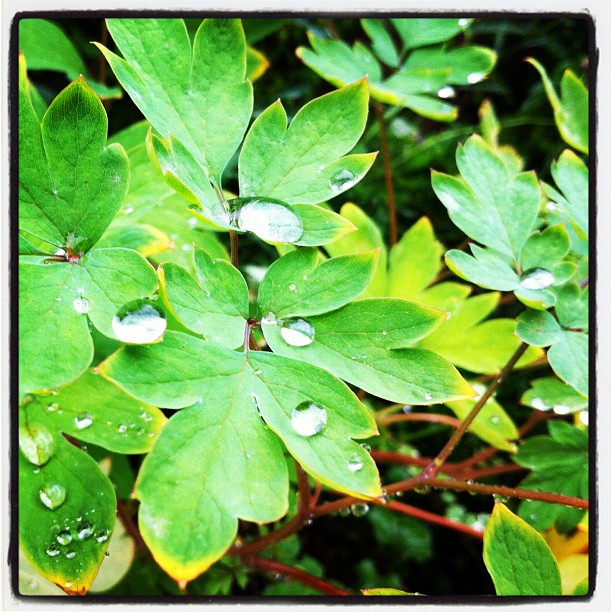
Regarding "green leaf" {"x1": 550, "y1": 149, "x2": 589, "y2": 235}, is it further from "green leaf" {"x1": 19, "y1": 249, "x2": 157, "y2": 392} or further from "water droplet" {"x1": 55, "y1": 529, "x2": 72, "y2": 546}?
"water droplet" {"x1": 55, "y1": 529, "x2": 72, "y2": 546}

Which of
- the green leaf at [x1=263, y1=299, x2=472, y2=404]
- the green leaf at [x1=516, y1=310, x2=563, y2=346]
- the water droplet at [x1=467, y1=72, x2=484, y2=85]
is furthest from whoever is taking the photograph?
the water droplet at [x1=467, y1=72, x2=484, y2=85]

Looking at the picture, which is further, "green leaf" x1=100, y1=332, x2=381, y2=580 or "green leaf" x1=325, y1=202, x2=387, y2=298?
"green leaf" x1=325, y1=202, x2=387, y2=298

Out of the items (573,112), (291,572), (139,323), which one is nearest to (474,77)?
(573,112)

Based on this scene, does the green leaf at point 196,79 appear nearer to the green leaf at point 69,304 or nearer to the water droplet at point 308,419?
the green leaf at point 69,304

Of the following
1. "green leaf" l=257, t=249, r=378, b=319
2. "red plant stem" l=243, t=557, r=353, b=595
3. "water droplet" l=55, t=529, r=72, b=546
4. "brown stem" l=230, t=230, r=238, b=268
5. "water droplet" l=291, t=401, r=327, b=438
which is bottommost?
"red plant stem" l=243, t=557, r=353, b=595

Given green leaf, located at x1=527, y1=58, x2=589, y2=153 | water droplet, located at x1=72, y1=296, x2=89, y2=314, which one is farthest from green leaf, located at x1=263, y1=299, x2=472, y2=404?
green leaf, located at x1=527, y1=58, x2=589, y2=153

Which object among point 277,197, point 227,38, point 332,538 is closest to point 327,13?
point 227,38
